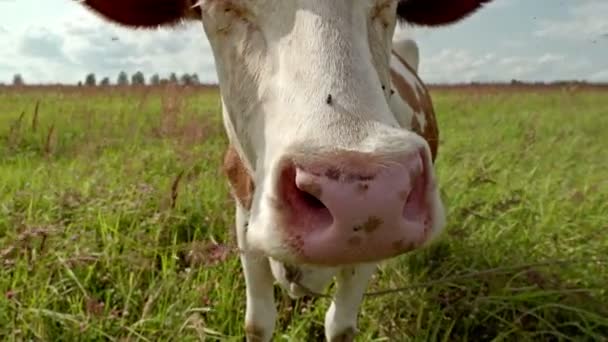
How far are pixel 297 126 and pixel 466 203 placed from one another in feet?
8.61

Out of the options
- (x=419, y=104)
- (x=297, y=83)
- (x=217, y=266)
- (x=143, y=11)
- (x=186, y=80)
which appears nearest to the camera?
(x=297, y=83)

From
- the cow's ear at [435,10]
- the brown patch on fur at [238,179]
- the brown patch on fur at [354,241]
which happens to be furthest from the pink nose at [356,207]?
the cow's ear at [435,10]

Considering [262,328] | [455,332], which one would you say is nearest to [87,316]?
[262,328]

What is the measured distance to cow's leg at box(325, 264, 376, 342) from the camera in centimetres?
252

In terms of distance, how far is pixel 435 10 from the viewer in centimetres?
255

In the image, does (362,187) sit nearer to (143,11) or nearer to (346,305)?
(143,11)

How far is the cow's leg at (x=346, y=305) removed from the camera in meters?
2.52

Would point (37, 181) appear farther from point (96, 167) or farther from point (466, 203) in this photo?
point (466, 203)

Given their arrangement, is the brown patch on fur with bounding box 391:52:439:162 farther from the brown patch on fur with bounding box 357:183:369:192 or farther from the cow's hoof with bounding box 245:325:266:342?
the brown patch on fur with bounding box 357:183:369:192

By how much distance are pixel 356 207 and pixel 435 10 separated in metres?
1.55

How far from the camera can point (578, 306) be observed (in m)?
2.61

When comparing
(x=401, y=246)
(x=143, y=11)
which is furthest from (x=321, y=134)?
(x=143, y=11)

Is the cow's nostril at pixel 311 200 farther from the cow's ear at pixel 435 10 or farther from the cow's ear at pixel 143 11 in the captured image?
the cow's ear at pixel 435 10

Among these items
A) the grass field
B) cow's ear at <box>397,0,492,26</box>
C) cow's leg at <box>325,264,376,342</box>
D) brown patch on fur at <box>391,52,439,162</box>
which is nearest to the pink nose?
the grass field
